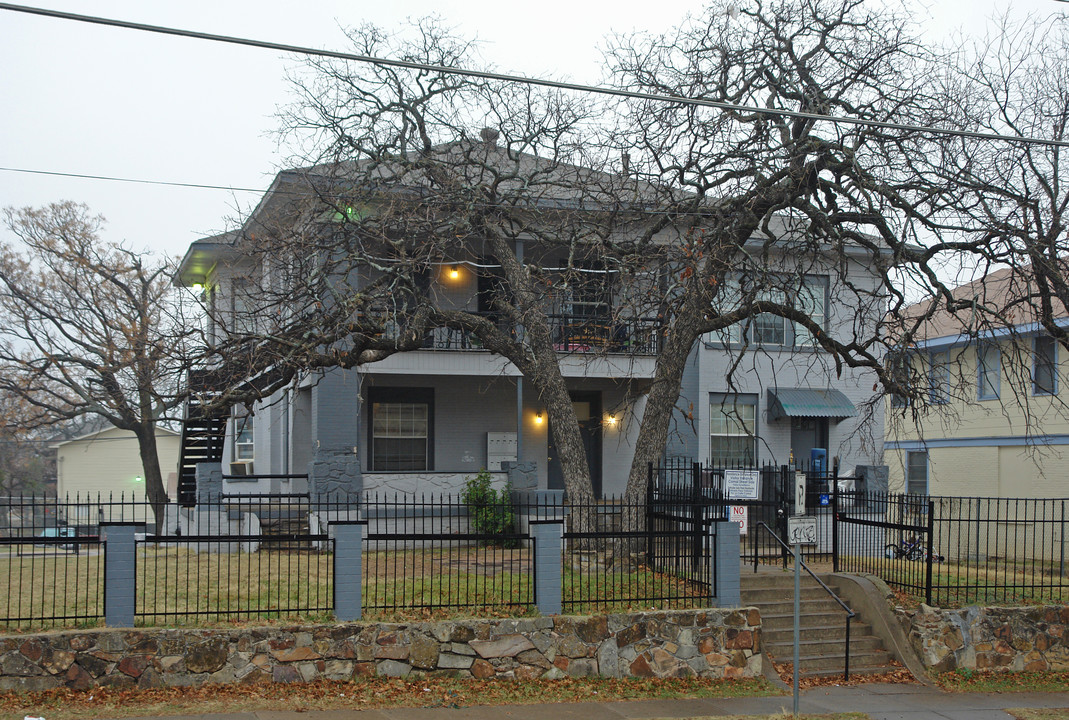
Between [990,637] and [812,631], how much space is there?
2485 mm

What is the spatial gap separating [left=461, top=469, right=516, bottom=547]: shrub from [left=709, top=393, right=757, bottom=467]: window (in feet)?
18.6

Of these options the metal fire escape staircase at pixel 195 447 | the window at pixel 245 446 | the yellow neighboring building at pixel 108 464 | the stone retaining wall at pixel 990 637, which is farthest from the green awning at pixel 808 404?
the yellow neighboring building at pixel 108 464

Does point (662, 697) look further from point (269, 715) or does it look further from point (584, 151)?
point (584, 151)

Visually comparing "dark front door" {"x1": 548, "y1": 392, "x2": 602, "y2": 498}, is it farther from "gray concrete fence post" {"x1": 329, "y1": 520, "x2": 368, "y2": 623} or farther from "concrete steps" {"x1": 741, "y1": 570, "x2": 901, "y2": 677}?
"gray concrete fence post" {"x1": 329, "y1": 520, "x2": 368, "y2": 623}

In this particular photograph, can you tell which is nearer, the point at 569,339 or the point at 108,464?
the point at 569,339

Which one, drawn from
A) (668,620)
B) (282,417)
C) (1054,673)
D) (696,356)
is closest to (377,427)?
(282,417)

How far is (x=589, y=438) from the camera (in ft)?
76.6

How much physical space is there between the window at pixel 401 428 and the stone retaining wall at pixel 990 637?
37.8 ft

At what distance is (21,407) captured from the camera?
26922 millimetres

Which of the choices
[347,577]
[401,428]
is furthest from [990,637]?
[401,428]

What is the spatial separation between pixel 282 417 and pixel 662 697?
14.2m

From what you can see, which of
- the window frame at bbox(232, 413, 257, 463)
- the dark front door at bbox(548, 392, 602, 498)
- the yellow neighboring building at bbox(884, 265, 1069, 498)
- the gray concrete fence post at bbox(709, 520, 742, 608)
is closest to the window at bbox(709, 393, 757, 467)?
the dark front door at bbox(548, 392, 602, 498)

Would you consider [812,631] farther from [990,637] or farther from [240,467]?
[240,467]

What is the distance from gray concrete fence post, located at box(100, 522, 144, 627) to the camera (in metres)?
10.9
